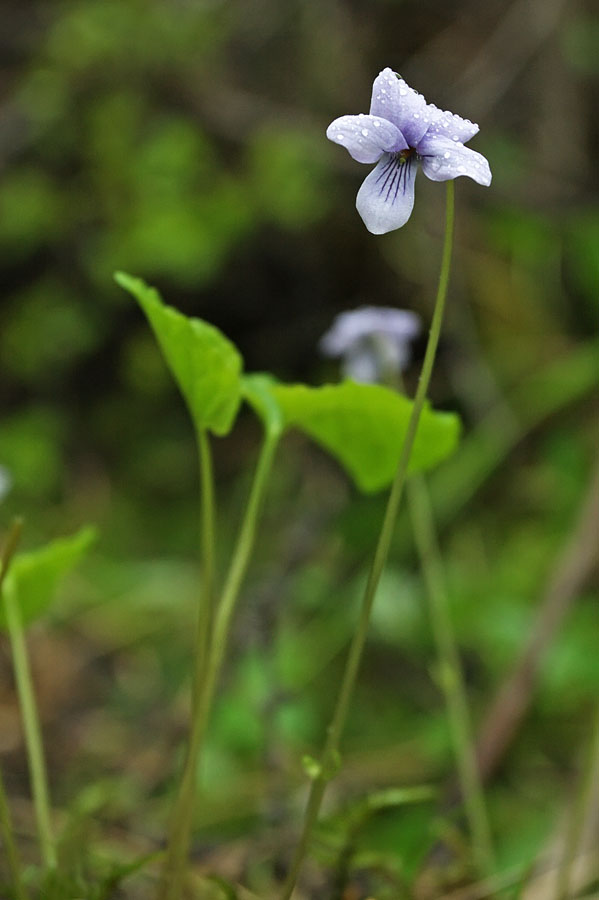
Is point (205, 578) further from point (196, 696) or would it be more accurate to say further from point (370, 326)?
point (370, 326)

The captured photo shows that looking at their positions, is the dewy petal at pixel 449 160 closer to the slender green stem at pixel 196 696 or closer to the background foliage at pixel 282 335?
the slender green stem at pixel 196 696

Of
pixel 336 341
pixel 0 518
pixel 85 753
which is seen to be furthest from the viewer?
pixel 0 518

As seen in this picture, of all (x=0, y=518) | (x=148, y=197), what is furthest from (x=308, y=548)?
(x=148, y=197)

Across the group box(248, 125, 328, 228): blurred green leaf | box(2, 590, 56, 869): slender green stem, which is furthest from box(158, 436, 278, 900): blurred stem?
box(248, 125, 328, 228): blurred green leaf

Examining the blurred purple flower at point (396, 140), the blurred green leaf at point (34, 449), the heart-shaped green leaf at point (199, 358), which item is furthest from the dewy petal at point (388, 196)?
the blurred green leaf at point (34, 449)

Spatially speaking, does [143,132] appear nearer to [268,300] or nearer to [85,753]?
[268,300]

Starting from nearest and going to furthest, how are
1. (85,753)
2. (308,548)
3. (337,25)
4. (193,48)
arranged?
1. (85,753)
2. (308,548)
3. (193,48)
4. (337,25)
